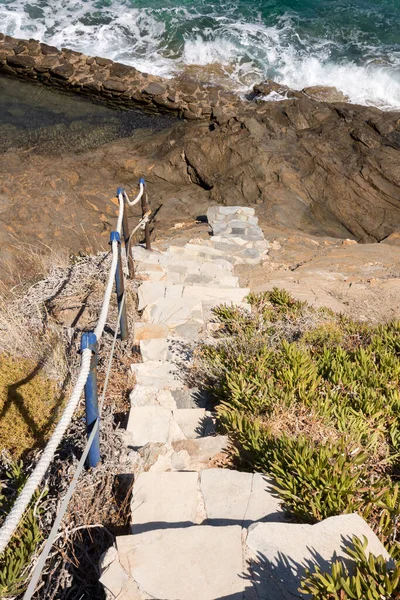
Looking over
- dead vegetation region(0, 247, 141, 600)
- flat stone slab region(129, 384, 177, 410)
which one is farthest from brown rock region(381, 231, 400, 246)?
flat stone slab region(129, 384, 177, 410)

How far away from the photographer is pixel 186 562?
2584mm

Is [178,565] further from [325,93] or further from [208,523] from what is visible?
[325,93]

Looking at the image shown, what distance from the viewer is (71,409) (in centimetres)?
253

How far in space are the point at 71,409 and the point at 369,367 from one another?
2.74 metres

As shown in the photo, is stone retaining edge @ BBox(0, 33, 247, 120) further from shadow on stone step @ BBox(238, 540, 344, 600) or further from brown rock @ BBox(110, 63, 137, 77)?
shadow on stone step @ BBox(238, 540, 344, 600)

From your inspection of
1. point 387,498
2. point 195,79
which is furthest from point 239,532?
point 195,79

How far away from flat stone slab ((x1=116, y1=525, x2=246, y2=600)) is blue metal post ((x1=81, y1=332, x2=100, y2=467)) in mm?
645

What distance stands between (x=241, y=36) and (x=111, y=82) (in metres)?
7.36

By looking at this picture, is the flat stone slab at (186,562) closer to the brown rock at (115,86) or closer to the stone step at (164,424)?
the stone step at (164,424)

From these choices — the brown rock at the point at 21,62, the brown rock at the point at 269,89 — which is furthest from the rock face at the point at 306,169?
the brown rock at the point at 21,62

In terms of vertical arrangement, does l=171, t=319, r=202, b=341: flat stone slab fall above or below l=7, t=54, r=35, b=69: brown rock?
below

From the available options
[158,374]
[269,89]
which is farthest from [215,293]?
[269,89]

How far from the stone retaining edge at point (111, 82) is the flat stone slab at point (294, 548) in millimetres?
16065

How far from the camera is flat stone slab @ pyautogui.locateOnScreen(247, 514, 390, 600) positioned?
8.20ft
